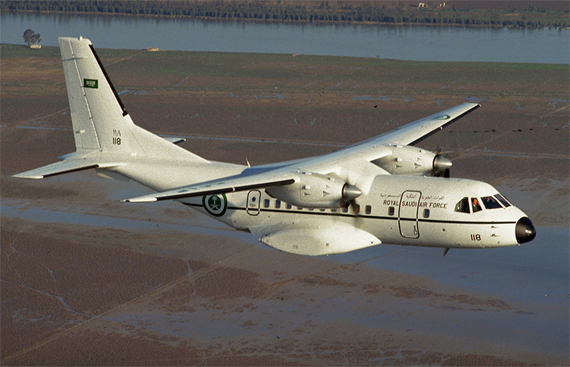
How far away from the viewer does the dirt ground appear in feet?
92.7

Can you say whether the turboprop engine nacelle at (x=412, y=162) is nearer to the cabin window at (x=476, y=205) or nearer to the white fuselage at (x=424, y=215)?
the white fuselage at (x=424, y=215)

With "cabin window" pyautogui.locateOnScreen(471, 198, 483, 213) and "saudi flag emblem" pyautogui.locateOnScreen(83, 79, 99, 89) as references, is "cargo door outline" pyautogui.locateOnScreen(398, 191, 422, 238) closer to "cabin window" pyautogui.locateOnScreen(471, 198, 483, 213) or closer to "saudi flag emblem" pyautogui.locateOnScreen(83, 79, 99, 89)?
"cabin window" pyautogui.locateOnScreen(471, 198, 483, 213)

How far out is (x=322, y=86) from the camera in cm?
7775

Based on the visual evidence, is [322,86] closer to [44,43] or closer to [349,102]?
[349,102]

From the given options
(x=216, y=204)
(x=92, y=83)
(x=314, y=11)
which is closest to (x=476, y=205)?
(x=216, y=204)

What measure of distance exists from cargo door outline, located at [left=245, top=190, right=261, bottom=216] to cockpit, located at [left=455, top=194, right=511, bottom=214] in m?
8.33

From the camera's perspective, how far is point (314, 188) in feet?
87.1

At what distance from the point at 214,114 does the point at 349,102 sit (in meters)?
13.7

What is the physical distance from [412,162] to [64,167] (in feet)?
51.2

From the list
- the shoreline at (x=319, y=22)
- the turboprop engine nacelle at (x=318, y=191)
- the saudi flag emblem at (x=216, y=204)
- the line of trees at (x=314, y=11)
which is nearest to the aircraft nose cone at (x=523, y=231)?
the turboprop engine nacelle at (x=318, y=191)

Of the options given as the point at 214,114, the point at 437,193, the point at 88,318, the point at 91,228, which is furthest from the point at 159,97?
the point at 437,193

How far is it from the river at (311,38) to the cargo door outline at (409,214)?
8346 cm

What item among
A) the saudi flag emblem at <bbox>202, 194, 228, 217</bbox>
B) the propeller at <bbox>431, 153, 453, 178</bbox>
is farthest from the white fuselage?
the saudi flag emblem at <bbox>202, 194, 228, 217</bbox>

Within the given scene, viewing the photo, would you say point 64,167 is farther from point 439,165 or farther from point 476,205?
point 476,205
